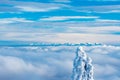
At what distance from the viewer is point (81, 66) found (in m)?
157

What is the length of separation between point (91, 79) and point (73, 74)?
6.20m

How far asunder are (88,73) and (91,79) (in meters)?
2.71

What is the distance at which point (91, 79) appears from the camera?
15812 centimetres

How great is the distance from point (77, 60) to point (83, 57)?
2228mm

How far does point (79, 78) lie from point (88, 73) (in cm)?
450

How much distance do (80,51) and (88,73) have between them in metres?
8.16

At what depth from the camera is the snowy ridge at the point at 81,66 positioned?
157 meters

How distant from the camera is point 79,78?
157 m

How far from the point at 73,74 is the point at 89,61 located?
22.7 feet

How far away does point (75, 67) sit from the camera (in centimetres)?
15725

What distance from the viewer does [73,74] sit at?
15838 centimetres

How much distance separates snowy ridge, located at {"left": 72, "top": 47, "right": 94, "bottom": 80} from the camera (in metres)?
157

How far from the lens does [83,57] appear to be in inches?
6206

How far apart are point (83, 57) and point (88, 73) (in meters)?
6.17
